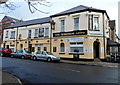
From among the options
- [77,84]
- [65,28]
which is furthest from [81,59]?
[77,84]

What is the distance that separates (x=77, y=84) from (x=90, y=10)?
53.2 ft

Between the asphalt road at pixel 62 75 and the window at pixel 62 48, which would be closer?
the asphalt road at pixel 62 75

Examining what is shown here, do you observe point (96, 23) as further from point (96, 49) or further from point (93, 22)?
point (96, 49)

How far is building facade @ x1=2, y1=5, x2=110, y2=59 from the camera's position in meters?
20.0

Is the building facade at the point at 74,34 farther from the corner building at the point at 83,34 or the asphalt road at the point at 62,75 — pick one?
the asphalt road at the point at 62,75

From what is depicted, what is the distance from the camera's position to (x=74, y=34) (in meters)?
21.1

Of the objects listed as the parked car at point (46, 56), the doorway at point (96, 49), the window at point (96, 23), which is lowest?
the parked car at point (46, 56)

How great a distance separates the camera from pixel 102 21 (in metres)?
20.7

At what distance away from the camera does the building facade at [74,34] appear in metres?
20.0

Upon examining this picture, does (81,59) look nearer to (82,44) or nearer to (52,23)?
(82,44)

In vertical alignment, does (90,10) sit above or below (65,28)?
above

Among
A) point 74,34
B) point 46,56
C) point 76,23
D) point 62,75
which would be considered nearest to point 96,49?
point 74,34

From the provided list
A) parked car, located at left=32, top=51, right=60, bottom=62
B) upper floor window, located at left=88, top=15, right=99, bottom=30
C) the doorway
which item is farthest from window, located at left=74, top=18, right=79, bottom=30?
parked car, located at left=32, top=51, right=60, bottom=62

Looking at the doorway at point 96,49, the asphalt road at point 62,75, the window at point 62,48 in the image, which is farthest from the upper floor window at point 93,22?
the asphalt road at point 62,75
